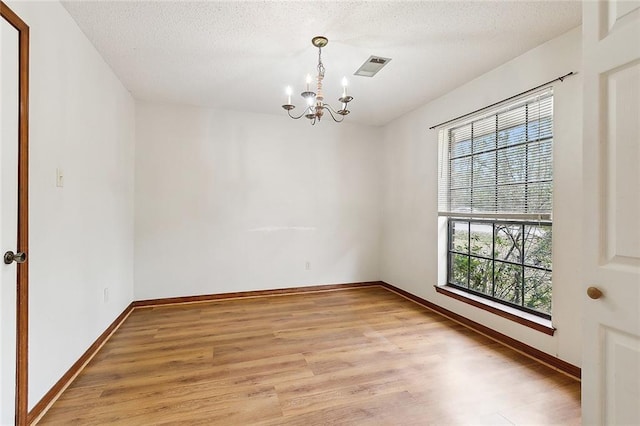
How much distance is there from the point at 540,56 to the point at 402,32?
1172 millimetres

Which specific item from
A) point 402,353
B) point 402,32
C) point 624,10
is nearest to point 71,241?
point 402,353

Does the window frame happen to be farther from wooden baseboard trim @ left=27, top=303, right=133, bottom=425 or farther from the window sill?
wooden baseboard trim @ left=27, top=303, right=133, bottom=425

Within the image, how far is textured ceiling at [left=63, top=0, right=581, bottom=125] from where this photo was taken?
6.64 feet

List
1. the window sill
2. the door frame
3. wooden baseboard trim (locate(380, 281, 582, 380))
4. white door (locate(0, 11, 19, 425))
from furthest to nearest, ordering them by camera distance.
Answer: the window sill → wooden baseboard trim (locate(380, 281, 582, 380)) → the door frame → white door (locate(0, 11, 19, 425))

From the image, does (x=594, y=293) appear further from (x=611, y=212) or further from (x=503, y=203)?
(x=503, y=203)

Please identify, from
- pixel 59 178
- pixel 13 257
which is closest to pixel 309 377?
pixel 13 257

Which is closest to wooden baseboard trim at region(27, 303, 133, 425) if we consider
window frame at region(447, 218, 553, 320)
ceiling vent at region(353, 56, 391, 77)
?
ceiling vent at region(353, 56, 391, 77)

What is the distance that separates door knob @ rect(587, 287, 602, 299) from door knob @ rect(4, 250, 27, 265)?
2.58 meters

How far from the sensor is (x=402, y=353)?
2.54 meters

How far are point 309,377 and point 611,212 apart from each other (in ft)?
6.37

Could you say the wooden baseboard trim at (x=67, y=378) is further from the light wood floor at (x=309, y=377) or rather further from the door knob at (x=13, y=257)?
the door knob at (x=13, y=257)

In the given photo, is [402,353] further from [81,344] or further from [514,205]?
[81,344]

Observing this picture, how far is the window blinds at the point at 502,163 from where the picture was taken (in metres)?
2.48

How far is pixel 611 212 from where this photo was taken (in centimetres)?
114
